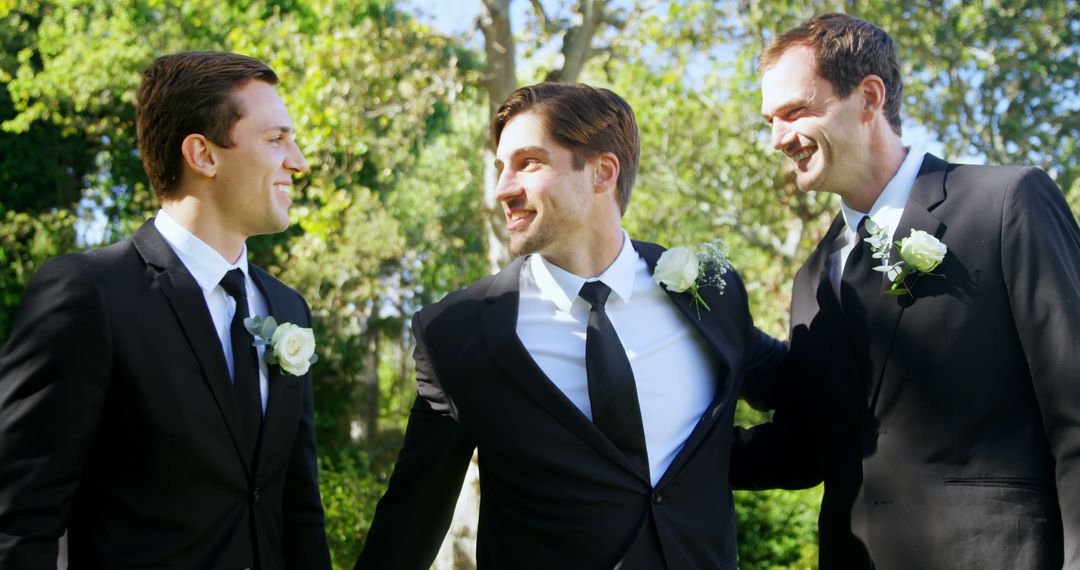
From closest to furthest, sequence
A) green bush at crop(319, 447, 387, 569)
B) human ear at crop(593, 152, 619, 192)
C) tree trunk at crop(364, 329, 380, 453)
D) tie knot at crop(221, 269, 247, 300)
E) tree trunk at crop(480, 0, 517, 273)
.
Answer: tie knot at crop(221, 269, 247, 300) → human ear at crop(593, 152, 619, 192) → tree trunk at crop(480, 0, 517, 273) → green bush at crop(319, 447, 387, 569) → tree trunk at crop(364, 329, 380, 453)

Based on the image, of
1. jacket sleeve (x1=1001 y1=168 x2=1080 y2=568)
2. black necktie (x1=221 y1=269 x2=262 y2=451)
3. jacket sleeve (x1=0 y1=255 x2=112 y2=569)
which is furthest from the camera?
black necktie (x1=221 y1=269 x2=262 y2=451)

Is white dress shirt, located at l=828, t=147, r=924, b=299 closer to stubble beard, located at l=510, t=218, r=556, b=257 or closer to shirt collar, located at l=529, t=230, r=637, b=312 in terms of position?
shirt collar, located at l=529, t=230, r=637, b=312

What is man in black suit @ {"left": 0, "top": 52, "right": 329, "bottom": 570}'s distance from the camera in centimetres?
245

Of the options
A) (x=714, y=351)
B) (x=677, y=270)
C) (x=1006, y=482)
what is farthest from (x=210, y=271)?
(x=1006, y=482)

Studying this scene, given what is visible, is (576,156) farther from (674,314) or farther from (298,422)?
(298,422)

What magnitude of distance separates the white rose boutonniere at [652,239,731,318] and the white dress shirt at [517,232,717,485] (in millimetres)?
80

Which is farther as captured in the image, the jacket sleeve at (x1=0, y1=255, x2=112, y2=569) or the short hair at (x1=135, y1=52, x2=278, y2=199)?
the short hair at (x1=135, y1=52, x2=278, y2=199)

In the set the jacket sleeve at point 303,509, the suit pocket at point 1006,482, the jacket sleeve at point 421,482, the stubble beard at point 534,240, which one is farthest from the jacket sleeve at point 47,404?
the suit pocket at point 1006,482

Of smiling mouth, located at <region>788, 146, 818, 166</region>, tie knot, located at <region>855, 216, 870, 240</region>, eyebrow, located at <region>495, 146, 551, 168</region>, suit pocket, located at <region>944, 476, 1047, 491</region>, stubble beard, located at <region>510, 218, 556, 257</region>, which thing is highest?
eyebrow, located at <region>495, 146, 551, 168</region>

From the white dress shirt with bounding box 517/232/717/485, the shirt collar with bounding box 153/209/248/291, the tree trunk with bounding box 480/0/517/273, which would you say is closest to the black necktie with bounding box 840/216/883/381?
the white dress shirt with bounding box 517/232/717/485

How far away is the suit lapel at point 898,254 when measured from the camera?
9.41 feet

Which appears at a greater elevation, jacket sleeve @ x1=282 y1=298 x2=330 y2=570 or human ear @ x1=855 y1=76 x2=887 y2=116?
human ear @ x1=855 y1=76 x2=887 y2=116

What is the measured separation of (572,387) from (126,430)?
121cm

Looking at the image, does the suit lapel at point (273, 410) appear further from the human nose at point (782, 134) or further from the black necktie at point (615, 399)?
the human nose at point (782, 134)
